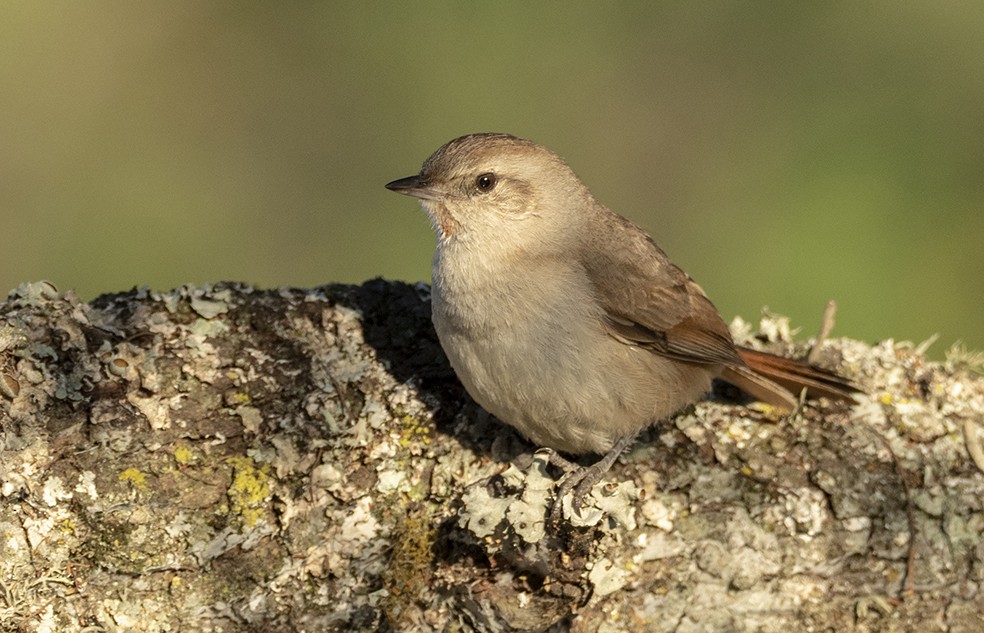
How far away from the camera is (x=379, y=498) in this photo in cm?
365

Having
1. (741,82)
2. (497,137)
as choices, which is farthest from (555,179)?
(741,82)

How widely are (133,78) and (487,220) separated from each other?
5.18 meters

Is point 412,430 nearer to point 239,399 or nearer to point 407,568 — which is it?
point 407,568

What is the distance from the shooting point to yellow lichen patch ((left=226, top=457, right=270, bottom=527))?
3490 mm

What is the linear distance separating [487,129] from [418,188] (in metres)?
3.67

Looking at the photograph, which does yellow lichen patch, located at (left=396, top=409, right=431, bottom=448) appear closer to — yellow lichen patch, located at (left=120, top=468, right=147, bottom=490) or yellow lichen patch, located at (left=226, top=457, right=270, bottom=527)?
yellow lichen patch, located at (left=226, top=457, right=270, bottom=527)

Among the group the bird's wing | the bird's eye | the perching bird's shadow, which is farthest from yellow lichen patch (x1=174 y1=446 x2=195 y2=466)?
the bird's wing

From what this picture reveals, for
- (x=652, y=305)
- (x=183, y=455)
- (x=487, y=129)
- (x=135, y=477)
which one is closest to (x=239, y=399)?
(x=183, y=455)

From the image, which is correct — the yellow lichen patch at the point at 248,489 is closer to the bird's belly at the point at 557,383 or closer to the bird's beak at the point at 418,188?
the bird's belly at the point at 557,383

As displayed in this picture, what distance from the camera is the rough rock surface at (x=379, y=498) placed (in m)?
3.38

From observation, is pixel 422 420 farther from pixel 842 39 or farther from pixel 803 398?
pixel 842 39

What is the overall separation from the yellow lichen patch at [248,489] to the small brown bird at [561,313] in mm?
838

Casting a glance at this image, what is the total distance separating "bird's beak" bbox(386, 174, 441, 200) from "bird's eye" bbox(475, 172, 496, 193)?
0.17m

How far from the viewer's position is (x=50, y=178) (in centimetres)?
789
